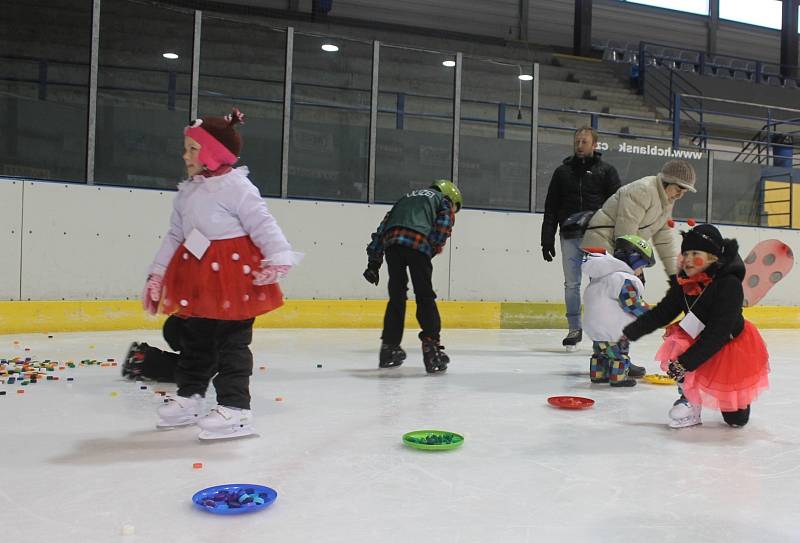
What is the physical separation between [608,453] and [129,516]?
1292 mm

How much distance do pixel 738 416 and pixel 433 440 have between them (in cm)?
110

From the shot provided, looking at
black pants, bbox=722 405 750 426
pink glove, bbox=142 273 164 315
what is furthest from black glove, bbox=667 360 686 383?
pink glove, bbox=142 273 164 315

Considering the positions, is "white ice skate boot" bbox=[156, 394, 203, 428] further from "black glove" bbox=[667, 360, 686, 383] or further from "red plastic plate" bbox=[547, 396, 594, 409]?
"black glove" bbox=[667, 360, 686, 383]

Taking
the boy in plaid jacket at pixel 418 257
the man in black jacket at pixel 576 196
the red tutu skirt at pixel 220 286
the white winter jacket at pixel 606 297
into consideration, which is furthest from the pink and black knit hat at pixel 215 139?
the man in black jacket at pixel 576 196

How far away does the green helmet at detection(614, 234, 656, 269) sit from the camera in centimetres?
338

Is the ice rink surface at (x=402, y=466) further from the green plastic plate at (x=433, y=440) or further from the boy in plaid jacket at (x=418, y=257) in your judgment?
the boy in plaid jacket at (x=418, y=257)

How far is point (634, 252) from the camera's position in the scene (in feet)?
11.2

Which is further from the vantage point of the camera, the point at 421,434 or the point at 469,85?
the point at 469,85

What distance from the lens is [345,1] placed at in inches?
648

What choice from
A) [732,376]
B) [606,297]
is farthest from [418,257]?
[732,376]

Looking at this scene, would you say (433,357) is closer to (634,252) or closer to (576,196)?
(634,252)

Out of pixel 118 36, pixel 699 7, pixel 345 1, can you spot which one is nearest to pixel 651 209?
pixel 118 36

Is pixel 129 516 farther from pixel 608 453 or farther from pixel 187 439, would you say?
pixel 608 453

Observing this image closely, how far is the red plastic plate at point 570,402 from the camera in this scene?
2.77 metres
